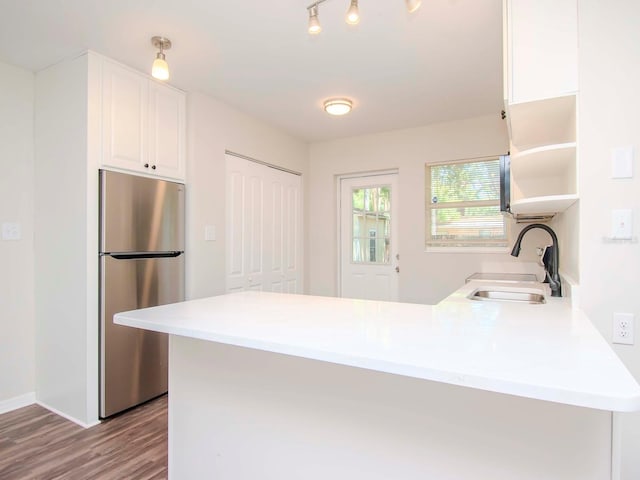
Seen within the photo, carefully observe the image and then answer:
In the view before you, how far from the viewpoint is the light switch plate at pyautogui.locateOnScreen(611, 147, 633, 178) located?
1.45 m

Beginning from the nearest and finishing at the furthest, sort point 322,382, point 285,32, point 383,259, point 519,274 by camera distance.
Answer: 1. point 322,382
2. point 285,32
3. point 519,274
4. point 383,259

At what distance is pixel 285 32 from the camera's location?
2162 millimetres


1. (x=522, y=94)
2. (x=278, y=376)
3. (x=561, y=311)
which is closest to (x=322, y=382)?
(x=278, y=376)

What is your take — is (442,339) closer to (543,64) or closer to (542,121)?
(543,64)

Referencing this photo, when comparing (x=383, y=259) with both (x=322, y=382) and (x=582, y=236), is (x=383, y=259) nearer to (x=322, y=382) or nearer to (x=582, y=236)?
(x=582, y=236)

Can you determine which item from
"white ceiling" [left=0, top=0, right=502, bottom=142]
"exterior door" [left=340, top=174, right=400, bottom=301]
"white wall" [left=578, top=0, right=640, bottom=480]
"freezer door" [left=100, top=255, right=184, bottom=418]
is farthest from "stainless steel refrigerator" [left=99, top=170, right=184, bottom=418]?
"white wall" [left=578, top=0, right=640, bottom=480]

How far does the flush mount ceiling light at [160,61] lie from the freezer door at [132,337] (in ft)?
4.02

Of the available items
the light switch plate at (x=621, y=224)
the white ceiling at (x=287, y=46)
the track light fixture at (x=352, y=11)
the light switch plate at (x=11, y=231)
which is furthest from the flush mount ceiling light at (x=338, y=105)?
the light switch plate at (x=11, y=231)

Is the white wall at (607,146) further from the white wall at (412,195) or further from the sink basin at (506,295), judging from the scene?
the white wall at (412,195)

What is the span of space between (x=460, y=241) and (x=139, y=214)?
9.79ft

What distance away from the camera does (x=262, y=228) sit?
12.4 ft

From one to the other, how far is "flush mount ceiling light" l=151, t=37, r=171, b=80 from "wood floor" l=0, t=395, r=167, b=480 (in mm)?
2125

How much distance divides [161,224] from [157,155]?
0.53 m

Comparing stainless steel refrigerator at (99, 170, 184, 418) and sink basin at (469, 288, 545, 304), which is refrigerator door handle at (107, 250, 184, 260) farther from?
sink basin at (469, 288, 545, 304)
